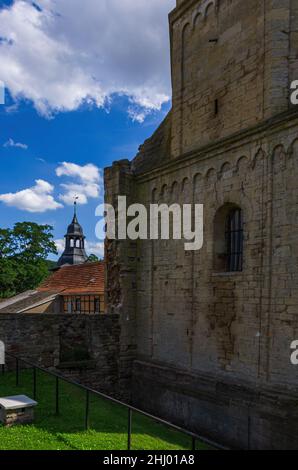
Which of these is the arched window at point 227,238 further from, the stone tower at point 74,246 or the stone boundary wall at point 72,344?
the stone tower at point 74,246

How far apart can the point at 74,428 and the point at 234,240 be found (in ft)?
19.2

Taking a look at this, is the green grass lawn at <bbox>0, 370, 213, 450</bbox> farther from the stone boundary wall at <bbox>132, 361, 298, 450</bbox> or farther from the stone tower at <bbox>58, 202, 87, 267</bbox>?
the stone tower at <bbox>58, 202, 87, 267</bbox>

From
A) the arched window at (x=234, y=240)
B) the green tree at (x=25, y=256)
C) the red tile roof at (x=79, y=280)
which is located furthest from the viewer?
the green tree at (x=25, y=256)

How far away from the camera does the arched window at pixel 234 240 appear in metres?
10.5

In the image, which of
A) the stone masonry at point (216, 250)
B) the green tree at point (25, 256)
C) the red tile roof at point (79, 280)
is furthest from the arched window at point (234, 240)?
the green tree at point (25, 256)

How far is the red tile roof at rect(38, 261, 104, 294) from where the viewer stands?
25375mm

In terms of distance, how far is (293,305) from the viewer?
28.2ft

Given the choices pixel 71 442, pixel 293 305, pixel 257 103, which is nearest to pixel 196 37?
pixel 257 103

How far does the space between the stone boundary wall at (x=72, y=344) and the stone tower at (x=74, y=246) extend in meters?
31.6

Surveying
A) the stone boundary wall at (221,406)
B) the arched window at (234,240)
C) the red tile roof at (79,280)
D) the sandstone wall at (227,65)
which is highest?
the sandstone wall at (227,65)

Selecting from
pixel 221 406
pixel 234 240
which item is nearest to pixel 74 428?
pixel 221 406

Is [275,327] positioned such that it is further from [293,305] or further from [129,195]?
[129,195]

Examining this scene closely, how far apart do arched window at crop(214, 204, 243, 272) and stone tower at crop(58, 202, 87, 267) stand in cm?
3500

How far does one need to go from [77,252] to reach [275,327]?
37.9 meters
